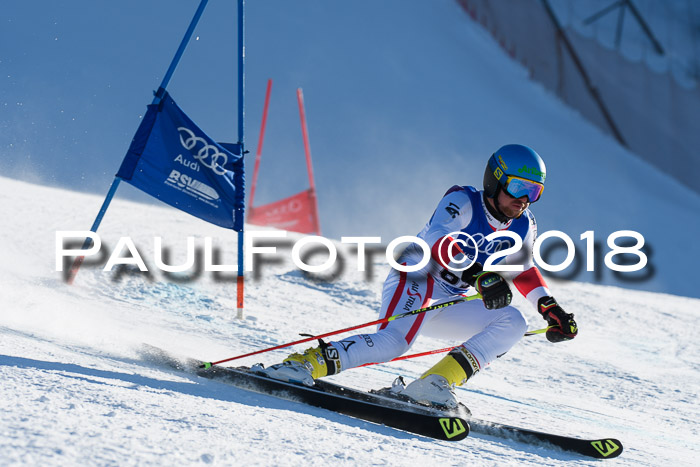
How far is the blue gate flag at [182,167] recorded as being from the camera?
4.32 meters

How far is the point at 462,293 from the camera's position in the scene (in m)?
3.18

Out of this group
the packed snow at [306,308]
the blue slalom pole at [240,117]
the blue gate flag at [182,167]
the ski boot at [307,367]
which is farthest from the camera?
the blue slalom pole at [240,117]

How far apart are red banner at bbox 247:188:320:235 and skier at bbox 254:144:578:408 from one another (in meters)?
6.15

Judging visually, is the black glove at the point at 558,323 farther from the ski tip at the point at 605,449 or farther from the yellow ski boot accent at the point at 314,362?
the yellow ski boot accent at the point at 314,362

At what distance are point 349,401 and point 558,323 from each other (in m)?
0.93

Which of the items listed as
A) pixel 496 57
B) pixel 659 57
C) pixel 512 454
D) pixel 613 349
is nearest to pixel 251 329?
pixel 512 454

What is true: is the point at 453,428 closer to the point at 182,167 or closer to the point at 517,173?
the point at 517,173

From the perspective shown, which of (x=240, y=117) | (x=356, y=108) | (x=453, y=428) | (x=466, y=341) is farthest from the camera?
(x=356, y=108)

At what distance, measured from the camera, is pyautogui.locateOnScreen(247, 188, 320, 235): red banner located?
30.5ft

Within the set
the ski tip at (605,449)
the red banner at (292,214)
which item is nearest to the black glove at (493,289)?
the ski tip at (605,449)

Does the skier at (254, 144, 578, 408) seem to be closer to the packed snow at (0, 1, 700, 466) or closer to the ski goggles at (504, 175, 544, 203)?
the ski goggles at (504, 175, 544, 203)

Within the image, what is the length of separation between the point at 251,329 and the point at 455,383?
76.4 inches

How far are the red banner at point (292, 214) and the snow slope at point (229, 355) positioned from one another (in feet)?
7.86

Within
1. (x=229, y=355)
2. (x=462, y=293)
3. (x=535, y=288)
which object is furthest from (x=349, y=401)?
(x=229, y=355)
